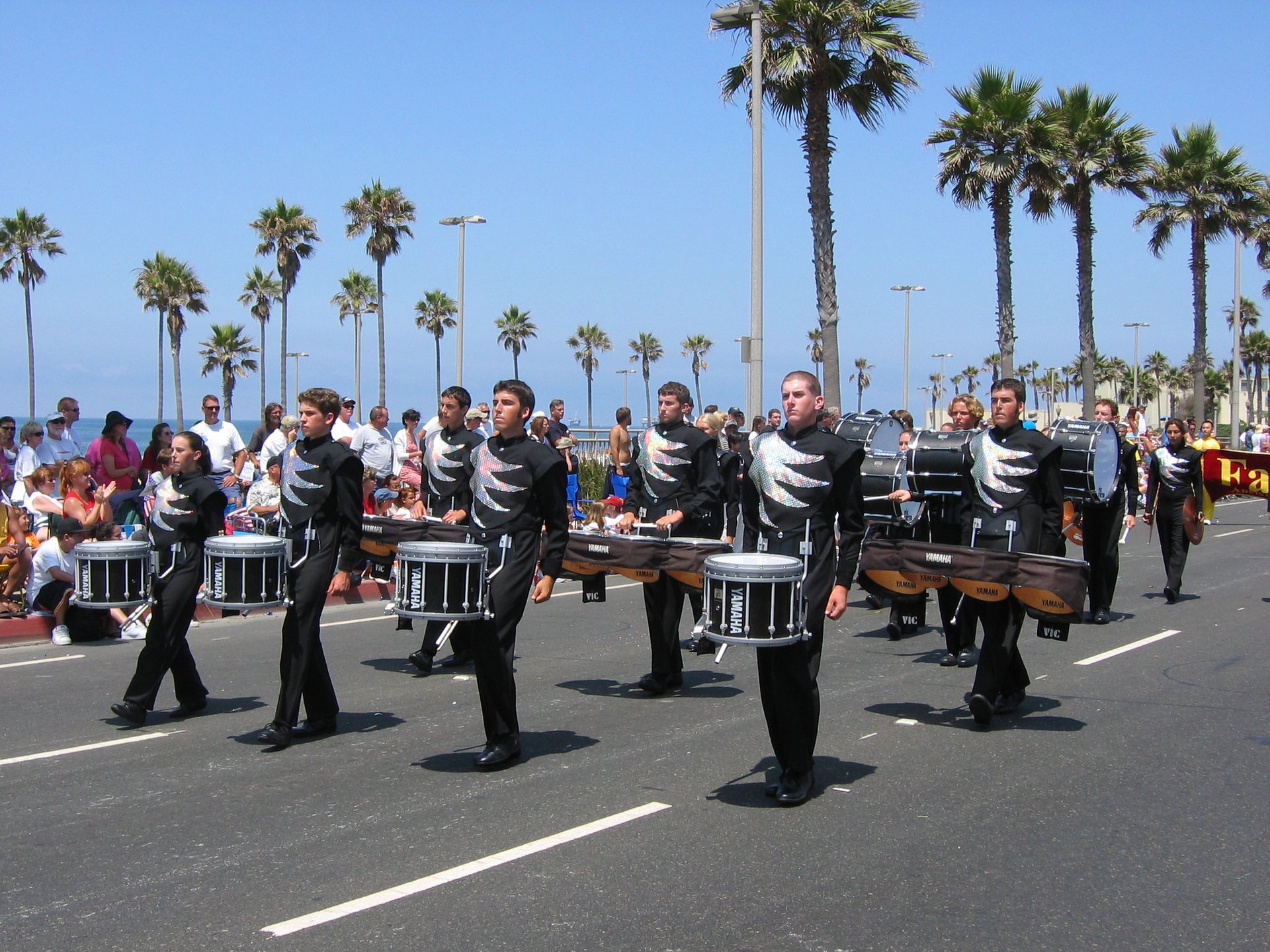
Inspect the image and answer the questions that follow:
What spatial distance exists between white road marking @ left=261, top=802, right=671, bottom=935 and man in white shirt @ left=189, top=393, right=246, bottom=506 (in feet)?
33.7

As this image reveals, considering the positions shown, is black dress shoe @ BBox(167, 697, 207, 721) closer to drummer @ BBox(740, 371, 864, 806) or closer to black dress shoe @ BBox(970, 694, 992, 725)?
drummer @ BBox(740, 371, 864, 806)

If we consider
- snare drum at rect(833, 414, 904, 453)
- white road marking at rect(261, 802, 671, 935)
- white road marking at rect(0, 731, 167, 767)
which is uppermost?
snare drum at rect(833, 414, 904, 453)

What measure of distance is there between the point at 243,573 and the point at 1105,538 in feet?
27.9

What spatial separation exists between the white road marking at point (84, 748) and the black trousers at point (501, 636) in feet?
7.40

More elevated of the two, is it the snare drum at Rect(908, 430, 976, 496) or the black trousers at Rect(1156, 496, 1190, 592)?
A: the snare drum at Rect(908, 430, 976, 496)

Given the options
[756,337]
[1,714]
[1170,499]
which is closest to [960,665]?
[1170,499]

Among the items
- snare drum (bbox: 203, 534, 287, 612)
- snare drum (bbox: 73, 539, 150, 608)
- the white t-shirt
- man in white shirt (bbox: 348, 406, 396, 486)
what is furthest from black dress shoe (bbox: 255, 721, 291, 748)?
man in white shirt (bbox: 348, 406, 396, 486)

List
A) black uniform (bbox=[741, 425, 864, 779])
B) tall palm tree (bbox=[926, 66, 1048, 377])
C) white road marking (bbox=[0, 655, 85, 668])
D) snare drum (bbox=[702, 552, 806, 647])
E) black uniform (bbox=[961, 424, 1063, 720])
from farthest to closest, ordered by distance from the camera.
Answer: tall palm tree (bbox=[926, 66, 1048, 377]) < white road marking (bbox=[0, 655, 85, 668]) < black uniform (bbox=[961, 424, 1063, 720]) < black uniform (bbox=[741, 425, 864, 779]) < snare drum (bbox=[702, 552, 806, 647])

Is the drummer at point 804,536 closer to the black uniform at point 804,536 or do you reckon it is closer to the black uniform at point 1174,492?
the black uniform at point 804,536

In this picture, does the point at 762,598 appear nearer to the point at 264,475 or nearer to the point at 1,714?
the point at 1,714

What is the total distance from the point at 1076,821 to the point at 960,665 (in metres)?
4.04

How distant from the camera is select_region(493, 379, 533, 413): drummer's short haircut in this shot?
701 cm

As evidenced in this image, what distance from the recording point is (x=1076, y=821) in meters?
5.88

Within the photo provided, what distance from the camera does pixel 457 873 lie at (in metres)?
5.14
